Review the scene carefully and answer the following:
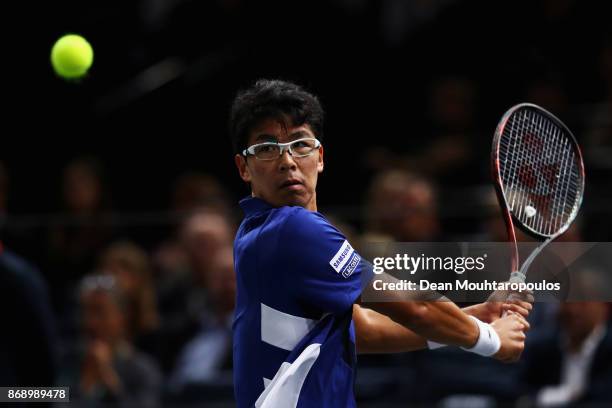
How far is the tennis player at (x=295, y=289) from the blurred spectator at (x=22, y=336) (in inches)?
75.7

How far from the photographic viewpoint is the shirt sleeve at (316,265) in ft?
13.4

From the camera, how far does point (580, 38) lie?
9.57m

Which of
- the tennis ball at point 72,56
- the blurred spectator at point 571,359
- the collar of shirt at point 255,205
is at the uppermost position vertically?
the tennis ball at point 72,56

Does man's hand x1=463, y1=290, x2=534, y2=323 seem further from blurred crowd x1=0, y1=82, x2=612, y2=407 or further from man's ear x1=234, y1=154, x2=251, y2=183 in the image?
blurred crowd x1=0, y1=82, x2=612, y2=407

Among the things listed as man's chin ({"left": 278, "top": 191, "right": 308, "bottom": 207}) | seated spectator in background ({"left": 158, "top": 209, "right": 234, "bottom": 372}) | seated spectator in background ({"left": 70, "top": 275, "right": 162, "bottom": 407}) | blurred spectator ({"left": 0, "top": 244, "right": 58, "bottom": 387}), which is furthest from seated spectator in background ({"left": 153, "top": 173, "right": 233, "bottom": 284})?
man's chin ({"left": 278, "top": 191, "right": 308, "bottom": 207})

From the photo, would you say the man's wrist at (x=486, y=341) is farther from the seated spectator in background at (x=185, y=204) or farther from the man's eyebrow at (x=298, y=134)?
the seated spectator in background at (x=185, y=204)

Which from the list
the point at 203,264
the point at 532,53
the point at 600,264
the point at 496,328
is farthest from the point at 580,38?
the point at 496,328

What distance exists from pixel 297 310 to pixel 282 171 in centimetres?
51

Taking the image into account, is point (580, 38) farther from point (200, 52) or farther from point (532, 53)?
point (200, 52)

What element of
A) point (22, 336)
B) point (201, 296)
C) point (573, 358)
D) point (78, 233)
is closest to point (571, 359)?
point (573, 358)

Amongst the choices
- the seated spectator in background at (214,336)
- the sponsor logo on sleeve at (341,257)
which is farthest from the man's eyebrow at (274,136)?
the seated spectator in background at (214,336)

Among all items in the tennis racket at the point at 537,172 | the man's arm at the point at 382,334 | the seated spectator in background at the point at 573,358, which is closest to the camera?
the man's arm at the point at 382,334

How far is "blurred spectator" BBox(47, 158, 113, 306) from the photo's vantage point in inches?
376

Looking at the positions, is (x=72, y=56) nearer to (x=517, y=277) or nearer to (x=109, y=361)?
(x=517, y=277)
